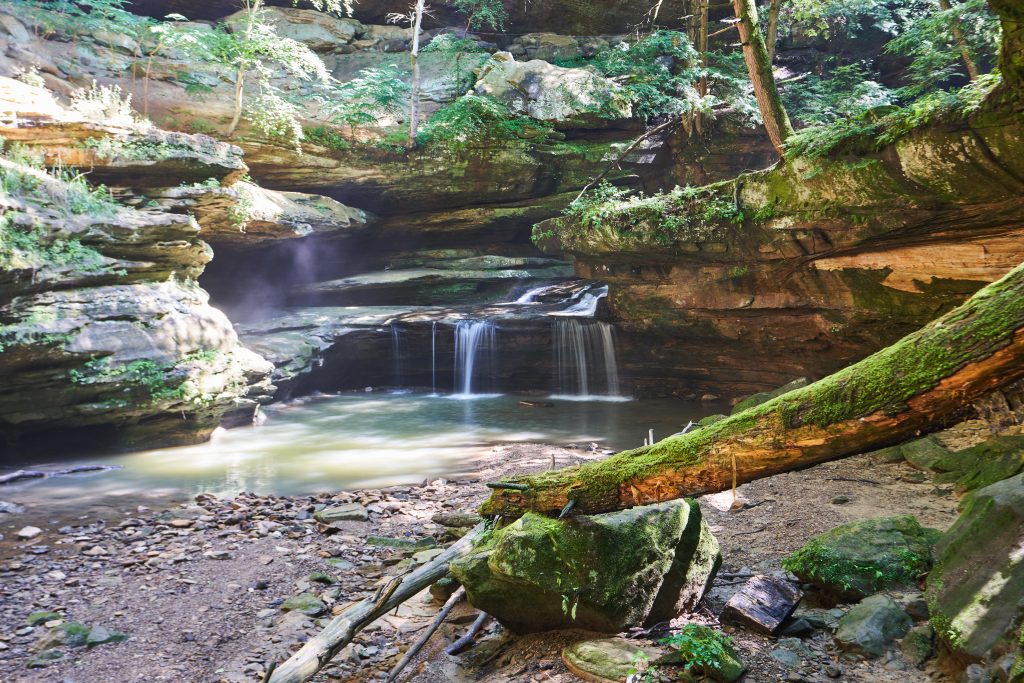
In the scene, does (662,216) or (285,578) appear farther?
(662,216)

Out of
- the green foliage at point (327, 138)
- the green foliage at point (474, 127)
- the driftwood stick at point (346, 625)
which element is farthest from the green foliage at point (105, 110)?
the driftwood stick at point (346, 625)

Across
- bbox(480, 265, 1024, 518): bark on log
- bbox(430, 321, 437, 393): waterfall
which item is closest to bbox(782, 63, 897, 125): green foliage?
bbox(430, 321, 437, 393): waterfall

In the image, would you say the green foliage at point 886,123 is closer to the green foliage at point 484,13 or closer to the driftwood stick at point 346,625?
the driftwood stick at point 346,625

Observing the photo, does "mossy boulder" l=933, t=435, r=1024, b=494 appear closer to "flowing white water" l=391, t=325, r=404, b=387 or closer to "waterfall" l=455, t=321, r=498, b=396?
"waterfall" l=455, t=321, r=498, b=396

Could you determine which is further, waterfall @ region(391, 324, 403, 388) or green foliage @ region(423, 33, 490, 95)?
green foliage @ region(423, 33, 490, 95)

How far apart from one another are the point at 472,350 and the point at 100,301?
851 centimetres

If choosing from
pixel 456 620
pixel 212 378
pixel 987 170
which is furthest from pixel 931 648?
pixel 212 378

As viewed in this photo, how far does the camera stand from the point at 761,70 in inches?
368

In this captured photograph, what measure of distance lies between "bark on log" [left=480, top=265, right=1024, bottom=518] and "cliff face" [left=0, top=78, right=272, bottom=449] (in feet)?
31.4

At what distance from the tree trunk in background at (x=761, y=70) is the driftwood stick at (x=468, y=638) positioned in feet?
27.3

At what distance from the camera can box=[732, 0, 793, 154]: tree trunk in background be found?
925cm

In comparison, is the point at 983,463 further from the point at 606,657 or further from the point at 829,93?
the point at 829,93

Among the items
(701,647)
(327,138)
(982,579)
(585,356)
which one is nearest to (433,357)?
(585,356)

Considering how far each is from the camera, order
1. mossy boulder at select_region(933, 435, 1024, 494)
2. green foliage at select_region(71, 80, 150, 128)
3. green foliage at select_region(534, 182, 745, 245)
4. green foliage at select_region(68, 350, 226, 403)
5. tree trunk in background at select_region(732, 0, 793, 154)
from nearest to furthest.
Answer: mossy boulder at select_region(933, 435, 1024, 494) < tree trunk in background at select_region(732, 0, 793, 154) < green foliage at select_region(68, 350, 226, 403) < green foliage at select_region(534, 182, 745, 245) < green foliage at select_region(71, 80, 150, 128)
